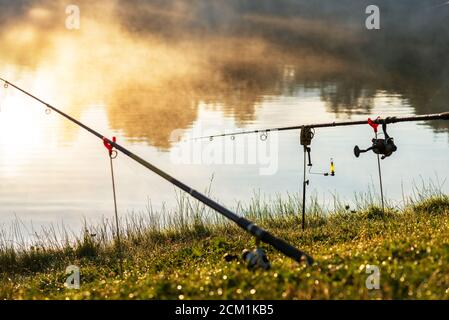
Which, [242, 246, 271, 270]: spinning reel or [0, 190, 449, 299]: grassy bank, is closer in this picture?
[0, 190, 449, 299]: grassy bank

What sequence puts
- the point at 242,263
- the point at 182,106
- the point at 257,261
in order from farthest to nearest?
the point at 182,106 < the point at 242,263 < the point at 257,261

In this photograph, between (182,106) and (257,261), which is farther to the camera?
(182,106)

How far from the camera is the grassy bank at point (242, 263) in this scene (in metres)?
8.25

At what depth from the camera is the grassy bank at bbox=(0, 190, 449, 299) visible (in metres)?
8.25

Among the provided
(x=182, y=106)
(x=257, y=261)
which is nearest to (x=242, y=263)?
(x=257, y=261)

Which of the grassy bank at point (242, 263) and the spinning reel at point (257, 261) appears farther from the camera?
the spinning reel at point (257, 261)

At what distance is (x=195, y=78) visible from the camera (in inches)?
5851

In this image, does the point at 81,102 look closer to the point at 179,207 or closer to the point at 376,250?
the point at 179,207

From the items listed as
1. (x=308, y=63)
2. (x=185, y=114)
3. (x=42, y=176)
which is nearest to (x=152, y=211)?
(x=42, y=176)

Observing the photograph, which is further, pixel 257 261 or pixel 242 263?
pixel 242 263

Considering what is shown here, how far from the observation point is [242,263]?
A: 10453mm

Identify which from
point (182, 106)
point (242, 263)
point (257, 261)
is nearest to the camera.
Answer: point (257, 261)

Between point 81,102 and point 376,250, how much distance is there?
85.2 metres

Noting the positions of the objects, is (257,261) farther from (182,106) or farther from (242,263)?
(182,106)
